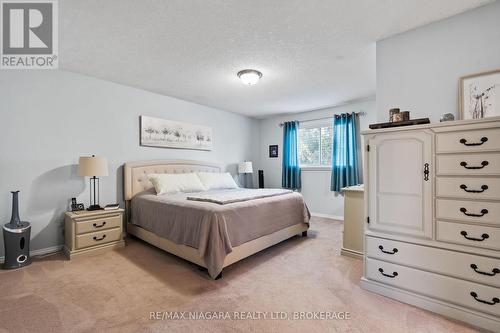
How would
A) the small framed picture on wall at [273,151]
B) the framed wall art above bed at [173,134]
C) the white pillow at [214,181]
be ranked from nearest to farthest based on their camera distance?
the framed wall art above bed at [173,134] < the white pillow at [214,181] < the small framed picture on wall at [273,151]

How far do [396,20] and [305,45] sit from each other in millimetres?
812

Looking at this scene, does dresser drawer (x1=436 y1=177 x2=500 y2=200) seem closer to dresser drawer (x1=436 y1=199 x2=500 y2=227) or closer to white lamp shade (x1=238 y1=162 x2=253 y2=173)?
dresser drawer (x1=436 y1=199 x2=500 y2=227)

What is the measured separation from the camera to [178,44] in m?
2.43

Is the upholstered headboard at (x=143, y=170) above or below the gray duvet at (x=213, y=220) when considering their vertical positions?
above

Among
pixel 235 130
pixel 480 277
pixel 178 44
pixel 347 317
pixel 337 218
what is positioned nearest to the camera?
pixel 480 277

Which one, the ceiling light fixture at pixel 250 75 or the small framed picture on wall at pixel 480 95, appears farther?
the ceiling light fixture at pixel 250 75

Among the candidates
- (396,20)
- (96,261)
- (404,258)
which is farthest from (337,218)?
(96,261)

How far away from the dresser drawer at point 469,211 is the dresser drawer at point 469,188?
0.04 metres

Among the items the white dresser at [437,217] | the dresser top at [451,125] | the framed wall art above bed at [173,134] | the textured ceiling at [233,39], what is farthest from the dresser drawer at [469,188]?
the framed wall art above bed at [173,134]

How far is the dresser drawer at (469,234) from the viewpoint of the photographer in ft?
5.08

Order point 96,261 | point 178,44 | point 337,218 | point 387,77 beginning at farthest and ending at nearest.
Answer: point 337,218, point 96,261, point 178,44, point 387,77

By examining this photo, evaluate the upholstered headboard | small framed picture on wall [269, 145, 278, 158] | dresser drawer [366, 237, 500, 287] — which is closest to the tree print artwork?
dresser drawer [366, 237, 500, 287]

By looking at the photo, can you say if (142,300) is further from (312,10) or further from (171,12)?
(312,10)

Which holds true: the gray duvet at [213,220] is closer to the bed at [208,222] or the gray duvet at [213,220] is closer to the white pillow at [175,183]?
the bed at [208,222]
